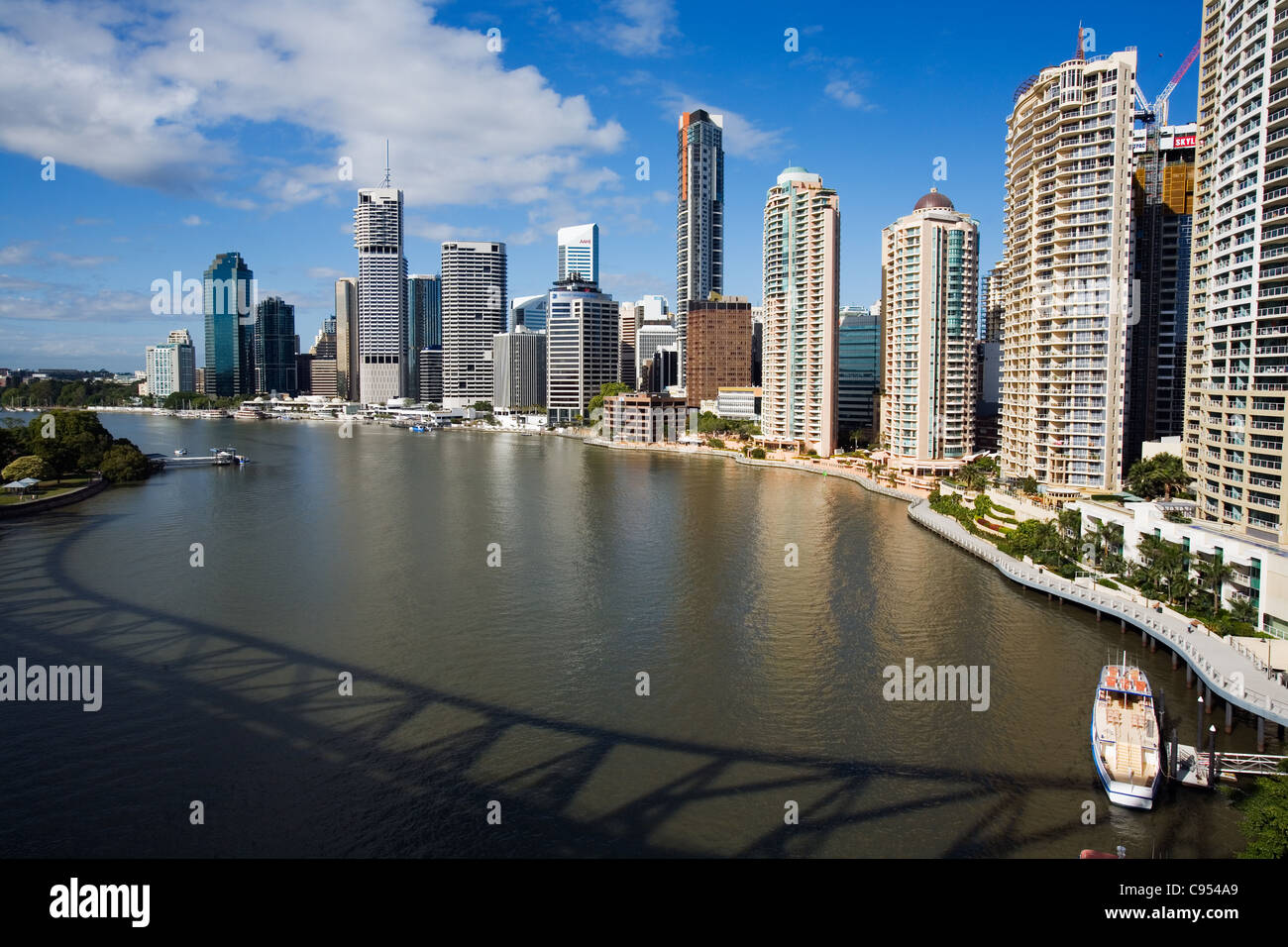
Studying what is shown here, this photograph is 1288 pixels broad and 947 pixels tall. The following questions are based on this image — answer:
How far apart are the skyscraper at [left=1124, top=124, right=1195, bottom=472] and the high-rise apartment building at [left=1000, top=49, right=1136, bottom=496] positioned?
3794 mm

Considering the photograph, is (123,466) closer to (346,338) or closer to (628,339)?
(628,339)

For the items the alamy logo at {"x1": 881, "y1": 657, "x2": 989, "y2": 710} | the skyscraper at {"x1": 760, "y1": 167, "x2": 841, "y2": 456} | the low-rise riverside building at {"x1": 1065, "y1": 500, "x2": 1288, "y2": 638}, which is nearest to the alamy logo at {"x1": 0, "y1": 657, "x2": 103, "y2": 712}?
the alamy logo at {"x1": 881, "y1": 657, "x2": 989, "y2": 710}

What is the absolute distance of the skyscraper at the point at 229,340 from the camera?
→ 11369 cm

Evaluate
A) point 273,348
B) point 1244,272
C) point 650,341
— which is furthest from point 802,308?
point 273,348

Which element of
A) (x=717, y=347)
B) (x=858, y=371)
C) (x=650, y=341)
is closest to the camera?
(x=858, y=371)

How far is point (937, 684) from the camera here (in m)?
13.5

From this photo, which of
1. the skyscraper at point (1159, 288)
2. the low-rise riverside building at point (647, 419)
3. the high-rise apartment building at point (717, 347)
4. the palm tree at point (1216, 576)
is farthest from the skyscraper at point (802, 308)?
the palm tree at point (1216, 576)

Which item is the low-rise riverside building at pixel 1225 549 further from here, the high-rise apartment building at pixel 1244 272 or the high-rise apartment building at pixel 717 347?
the high-rise apartment building at pixel 717 347

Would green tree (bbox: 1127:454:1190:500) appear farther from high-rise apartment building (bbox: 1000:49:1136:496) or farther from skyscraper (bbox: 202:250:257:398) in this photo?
skyscraper (bbox: 202:250:257:398)

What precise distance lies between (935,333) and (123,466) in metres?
35.5

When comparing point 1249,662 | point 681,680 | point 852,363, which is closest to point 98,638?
point 681,680

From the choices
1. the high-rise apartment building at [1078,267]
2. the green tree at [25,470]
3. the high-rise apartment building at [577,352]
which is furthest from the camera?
the high-rise apartment building at [577,352]
